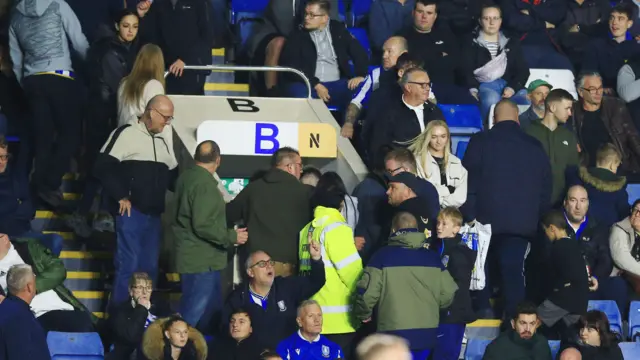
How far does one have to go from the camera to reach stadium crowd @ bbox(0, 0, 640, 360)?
10195 millimetres

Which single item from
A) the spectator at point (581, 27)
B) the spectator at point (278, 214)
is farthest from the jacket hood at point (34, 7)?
the spectator at point (581, 27)

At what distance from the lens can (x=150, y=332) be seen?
1008 cm

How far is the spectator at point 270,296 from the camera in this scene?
10.3 meters

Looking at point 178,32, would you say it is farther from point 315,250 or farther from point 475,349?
point 475,349

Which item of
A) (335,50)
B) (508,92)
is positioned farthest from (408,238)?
(508,92)

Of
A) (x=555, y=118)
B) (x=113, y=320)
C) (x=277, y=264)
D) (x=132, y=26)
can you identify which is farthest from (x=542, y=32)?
(x=113, y=320)

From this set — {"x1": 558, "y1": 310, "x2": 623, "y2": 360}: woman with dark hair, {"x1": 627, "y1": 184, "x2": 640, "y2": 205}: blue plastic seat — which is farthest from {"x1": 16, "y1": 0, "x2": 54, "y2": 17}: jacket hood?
{"x1": 627, "y1": 184, "x2": 640, "y2": 205}: blue plastic seat

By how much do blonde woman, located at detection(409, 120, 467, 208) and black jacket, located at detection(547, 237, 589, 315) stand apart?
79cm

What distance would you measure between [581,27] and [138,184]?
19.7 feet

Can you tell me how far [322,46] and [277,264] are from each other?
3.18 meters

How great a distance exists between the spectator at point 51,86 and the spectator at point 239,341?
108 inches

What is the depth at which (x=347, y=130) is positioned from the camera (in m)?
12.4

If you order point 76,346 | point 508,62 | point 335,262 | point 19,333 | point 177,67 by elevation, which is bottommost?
point 508,62

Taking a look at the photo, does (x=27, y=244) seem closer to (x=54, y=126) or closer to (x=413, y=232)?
(x=54, y=126)
